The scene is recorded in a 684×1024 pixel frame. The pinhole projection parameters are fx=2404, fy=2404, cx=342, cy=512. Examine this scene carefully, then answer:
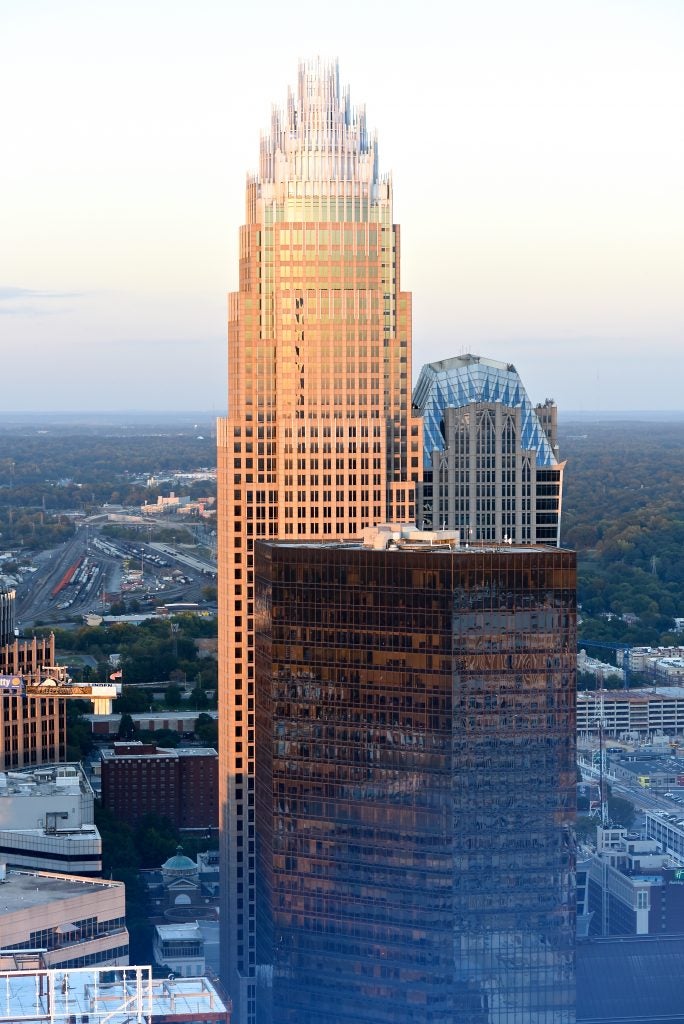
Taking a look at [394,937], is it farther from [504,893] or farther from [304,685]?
[304,685]

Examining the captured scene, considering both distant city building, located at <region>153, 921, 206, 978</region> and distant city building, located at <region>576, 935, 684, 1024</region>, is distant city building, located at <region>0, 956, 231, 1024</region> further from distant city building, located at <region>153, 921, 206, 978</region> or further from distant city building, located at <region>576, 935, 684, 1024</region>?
distant city building, located at <region>576, 935, 684, 1024</region>

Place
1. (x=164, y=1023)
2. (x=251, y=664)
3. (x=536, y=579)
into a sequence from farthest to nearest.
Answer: (x=251, y=664)
(x=536, y=579)
(x=164, y=1023)

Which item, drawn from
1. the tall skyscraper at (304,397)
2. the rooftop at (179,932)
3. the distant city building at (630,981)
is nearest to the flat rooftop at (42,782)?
the rooftop at (179,932)

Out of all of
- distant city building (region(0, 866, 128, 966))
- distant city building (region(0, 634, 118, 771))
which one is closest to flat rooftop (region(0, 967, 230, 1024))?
distant city building (region(0, 866, 128, 966))

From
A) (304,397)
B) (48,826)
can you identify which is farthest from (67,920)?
(304,397)

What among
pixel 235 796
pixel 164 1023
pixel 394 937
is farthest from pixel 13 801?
pixel 164 1023

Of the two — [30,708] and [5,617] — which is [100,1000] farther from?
[5,617]

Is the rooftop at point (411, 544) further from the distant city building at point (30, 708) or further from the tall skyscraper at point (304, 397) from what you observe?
the distant city building at point (30, 708)
